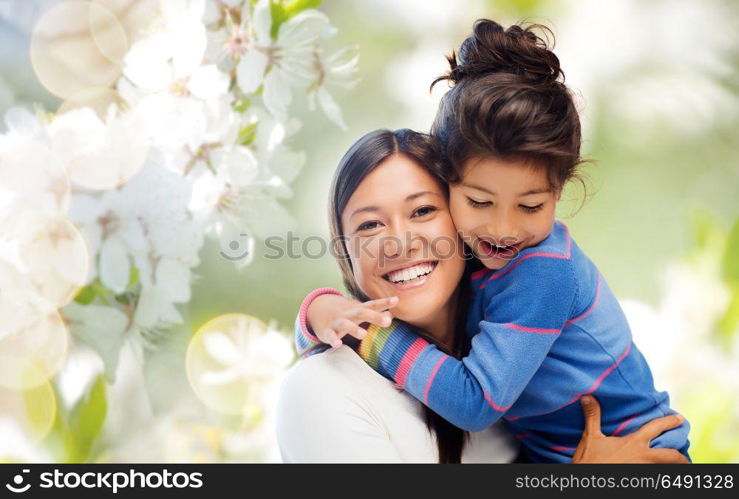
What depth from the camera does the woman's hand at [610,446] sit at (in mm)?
1120

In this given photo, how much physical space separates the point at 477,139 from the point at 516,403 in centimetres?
44

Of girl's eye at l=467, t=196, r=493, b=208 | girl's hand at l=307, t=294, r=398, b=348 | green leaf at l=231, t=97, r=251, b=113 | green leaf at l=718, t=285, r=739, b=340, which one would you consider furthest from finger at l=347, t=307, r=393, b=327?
green leaf at l=718, t=285, r=739, b=340

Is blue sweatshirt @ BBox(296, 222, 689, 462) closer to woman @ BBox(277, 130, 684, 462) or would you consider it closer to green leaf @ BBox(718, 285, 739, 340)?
woman @ BBox(277, 130, 684, 462)

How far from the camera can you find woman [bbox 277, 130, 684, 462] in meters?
1.05

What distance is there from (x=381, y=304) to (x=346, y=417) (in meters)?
0.18

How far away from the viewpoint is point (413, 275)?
110 cm

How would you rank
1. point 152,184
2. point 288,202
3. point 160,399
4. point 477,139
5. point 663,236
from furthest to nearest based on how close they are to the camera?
1. point 663,236
2. point 288,202
3. point 160,399
4. point 477,139
5. point 152,184

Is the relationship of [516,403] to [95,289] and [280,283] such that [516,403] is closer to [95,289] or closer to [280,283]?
[280,283]

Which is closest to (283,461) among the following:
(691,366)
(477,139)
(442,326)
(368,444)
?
(368,444)

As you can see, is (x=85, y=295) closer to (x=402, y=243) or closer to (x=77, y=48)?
(x=77, y=48)

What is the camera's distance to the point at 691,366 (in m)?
1.42

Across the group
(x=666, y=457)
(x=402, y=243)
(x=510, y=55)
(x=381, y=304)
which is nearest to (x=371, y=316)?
(x=381, y=304)

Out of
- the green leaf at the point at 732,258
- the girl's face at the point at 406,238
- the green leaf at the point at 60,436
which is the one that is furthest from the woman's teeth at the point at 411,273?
the green leaf at the point at 732,258

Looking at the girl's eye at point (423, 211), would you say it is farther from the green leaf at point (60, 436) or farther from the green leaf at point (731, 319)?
the green leaf at point (731, 319)
